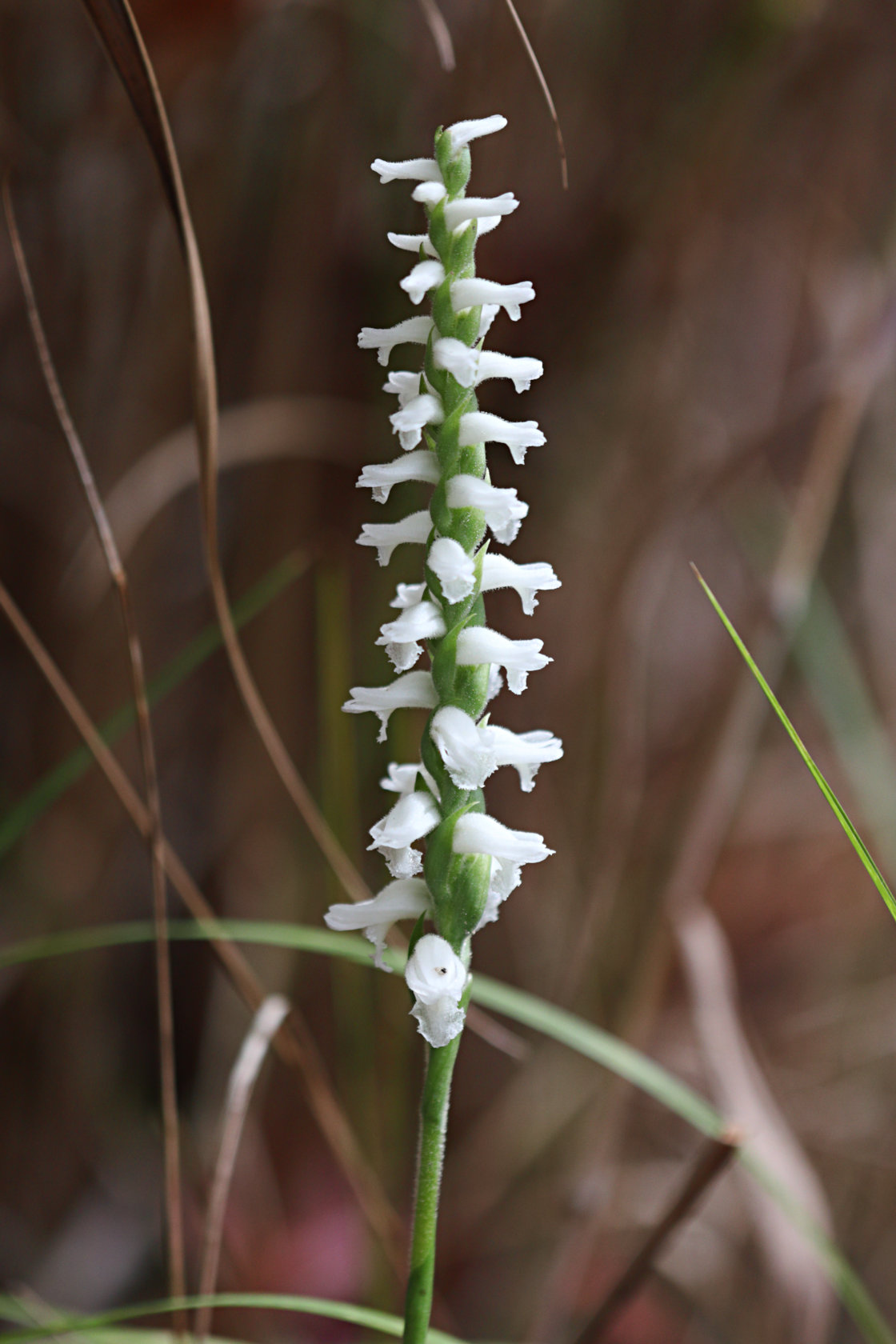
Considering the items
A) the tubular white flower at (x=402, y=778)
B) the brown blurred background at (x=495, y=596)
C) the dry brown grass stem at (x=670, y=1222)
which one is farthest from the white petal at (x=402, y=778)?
the brown blurred background at (x=495, y=596)

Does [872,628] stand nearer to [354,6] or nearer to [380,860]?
[380,860]

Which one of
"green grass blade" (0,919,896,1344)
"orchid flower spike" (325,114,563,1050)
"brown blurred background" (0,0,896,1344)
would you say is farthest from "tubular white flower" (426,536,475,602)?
"brown blurred background" (0,0,896,1344)

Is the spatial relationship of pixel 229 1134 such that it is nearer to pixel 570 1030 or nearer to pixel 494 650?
pixel 570 1030

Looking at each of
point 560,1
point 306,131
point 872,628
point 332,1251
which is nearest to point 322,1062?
point 332,1251

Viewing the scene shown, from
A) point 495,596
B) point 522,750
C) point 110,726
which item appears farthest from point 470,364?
point 495,596

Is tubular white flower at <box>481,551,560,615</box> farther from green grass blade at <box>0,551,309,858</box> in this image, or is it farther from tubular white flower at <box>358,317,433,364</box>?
green grass blade at <box>0,551,309,858</box>

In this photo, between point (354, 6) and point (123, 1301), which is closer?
point (354, 6)
